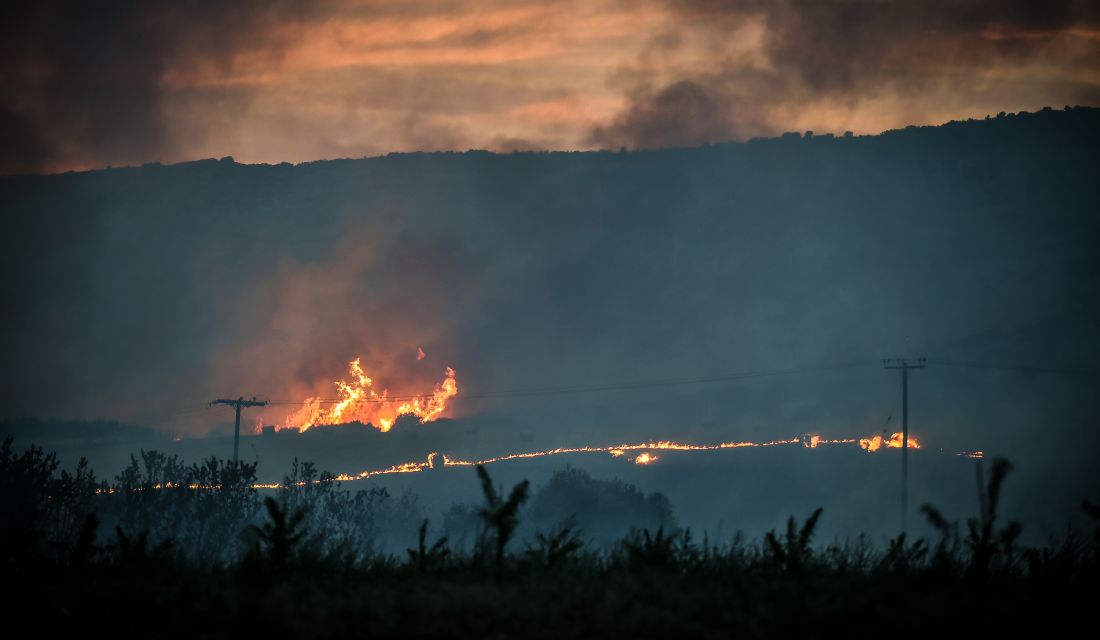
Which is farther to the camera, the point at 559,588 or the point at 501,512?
the point at 501,512

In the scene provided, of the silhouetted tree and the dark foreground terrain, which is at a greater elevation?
the silhouetted tree

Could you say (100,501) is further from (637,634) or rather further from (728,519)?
(728,519)

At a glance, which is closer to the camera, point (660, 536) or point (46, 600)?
point (46, 600)

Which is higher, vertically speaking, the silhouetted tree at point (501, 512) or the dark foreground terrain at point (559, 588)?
the silhouetted tree at point (501, 512)

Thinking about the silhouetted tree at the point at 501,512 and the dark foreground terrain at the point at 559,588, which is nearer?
the dark foreground terrain at the point at 559,588

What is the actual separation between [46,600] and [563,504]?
139 meters

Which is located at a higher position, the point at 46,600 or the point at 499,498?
the point at 499,498

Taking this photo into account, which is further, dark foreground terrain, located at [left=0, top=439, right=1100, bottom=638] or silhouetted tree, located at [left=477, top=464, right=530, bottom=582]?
silhouetted tree, located at [left=477, top=464, right=530, bottom=582]

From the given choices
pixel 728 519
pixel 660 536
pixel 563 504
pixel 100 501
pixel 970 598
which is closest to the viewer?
pixel 970 598

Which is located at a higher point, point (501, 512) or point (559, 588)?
point (501, 512)

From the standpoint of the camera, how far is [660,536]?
15.6m

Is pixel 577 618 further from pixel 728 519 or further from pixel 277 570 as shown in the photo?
pixel 728 519

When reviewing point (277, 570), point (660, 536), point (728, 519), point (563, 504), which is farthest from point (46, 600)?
point (728, 519)

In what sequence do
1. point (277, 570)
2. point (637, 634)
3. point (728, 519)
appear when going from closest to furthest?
point (637, 634)
point (277, 570)
point (728, 519)
